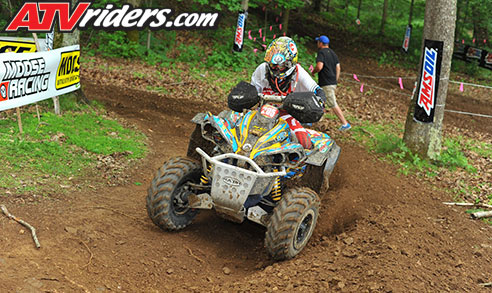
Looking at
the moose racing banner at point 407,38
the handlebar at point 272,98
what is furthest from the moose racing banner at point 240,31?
the moose racing banner at point 407,38

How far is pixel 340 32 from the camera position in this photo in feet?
93.9

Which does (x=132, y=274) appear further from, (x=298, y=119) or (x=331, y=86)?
(x=331, y=86)

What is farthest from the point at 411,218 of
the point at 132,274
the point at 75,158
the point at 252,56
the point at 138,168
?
the point at 252,56

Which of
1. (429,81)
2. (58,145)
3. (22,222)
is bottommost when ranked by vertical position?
(22,222)

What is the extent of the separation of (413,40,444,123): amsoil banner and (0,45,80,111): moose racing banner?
6402mm

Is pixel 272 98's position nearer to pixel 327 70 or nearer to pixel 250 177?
pixel 250 177

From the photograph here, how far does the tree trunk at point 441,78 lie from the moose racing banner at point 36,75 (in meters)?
6.41

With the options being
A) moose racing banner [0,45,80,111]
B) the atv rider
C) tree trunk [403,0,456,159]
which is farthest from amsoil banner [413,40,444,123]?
moose racing banner [0,45,80,111]

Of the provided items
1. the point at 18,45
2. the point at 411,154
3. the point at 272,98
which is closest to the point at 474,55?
the point at 411,154

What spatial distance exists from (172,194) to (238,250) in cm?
110

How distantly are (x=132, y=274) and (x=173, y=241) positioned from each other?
0.84m

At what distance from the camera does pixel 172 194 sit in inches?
212

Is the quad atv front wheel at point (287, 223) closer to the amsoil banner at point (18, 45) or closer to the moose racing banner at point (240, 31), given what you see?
the amsoil banner at point (18, 45)

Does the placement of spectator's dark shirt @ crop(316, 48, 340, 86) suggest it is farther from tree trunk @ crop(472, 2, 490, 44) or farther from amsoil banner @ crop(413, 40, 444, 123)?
tree trunk @ crop(472, 2, 490, 44)
